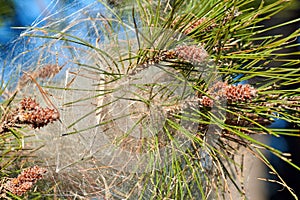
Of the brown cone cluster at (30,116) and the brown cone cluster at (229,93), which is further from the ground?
the brown cone cluster at (229,93)

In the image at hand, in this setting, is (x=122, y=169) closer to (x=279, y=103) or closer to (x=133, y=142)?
(x=133, y=142)

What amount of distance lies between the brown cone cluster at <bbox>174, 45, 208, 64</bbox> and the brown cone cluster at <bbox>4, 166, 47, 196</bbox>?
19 cm

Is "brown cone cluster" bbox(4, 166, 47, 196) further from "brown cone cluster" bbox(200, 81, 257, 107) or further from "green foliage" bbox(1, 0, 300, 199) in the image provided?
"brown cone cluster" bbox(200, 81, 257, 107)

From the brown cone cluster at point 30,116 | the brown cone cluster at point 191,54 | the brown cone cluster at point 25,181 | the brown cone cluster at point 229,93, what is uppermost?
the brown cone cluster at point 191,54

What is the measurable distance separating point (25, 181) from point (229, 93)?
Result: 23 cm

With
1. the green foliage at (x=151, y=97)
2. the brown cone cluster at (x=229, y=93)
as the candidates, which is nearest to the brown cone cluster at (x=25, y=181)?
the green foliage at (x=151, y=97)

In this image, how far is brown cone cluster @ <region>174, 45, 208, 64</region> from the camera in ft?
1.39

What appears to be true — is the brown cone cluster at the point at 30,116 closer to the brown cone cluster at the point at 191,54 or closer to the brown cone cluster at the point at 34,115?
the brown cone cluster at the point at 34,115

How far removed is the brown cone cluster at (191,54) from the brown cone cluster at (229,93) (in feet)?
0.13

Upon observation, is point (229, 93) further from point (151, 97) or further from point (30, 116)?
point (30, 116)

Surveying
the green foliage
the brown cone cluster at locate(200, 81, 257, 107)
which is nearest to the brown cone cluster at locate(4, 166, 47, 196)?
the green foliage

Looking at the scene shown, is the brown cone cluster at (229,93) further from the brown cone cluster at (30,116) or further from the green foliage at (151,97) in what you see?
the brown cone cluster at (30,116)

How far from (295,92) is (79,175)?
0.87 feet

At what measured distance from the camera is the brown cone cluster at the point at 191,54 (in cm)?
42
